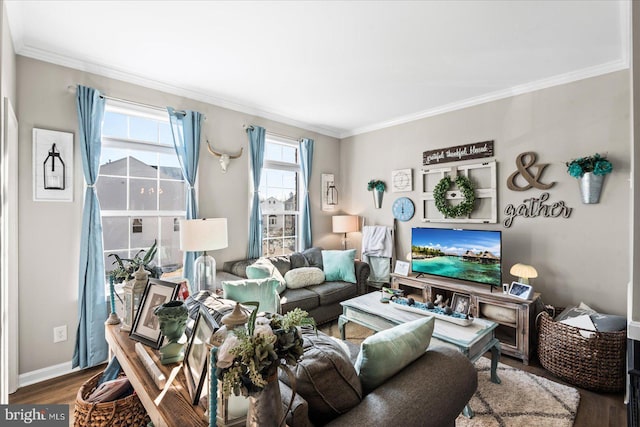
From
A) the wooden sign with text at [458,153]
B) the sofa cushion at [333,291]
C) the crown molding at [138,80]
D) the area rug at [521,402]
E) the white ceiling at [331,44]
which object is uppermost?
the white ceiling at [331,44]

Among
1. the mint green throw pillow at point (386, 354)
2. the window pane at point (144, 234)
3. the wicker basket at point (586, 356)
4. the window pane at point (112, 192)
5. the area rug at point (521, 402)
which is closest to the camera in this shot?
the mint green throw pillow at point (386, 354)

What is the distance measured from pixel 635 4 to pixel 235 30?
2.20 m

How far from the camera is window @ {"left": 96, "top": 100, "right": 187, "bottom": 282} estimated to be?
9.57 ft

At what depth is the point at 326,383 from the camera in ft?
3.68

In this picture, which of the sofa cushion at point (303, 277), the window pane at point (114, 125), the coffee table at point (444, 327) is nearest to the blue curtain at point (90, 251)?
the window pane at point (114, 125)

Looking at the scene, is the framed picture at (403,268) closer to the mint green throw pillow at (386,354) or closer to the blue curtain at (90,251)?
the mint green throw pillow at (386,354)

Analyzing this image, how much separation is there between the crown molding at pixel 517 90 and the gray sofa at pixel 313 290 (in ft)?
6.96

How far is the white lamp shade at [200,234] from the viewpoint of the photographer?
263cm

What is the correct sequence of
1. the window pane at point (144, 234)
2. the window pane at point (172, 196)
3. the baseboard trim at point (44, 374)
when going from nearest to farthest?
the baseboard trim at point (44, 374), the window pane at point (144, 234), the window pane at point (172, 196)

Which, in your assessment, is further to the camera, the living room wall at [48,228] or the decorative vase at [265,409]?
the living room wall at [48,228]

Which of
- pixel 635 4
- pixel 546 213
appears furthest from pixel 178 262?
pixel 546 213

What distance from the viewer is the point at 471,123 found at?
3666 mm

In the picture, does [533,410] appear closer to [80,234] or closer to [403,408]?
[403,408]

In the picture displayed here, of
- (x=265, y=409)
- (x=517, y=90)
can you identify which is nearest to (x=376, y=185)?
(x=517, y=90)
